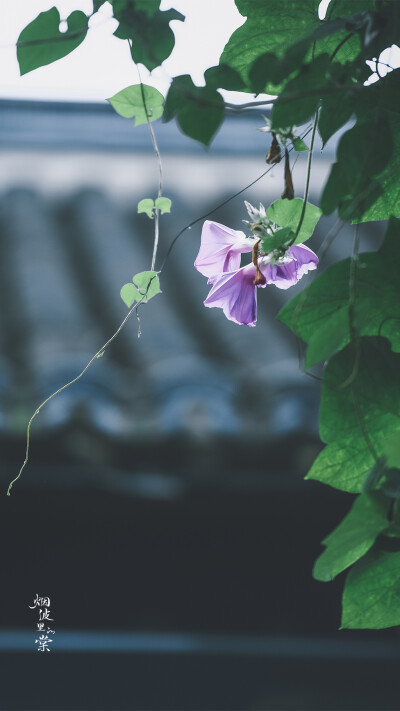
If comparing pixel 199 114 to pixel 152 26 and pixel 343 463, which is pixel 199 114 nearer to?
pixel 152 26

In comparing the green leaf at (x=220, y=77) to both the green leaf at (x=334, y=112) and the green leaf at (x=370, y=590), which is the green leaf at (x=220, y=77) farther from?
the green leaf at (x=370, y=590)

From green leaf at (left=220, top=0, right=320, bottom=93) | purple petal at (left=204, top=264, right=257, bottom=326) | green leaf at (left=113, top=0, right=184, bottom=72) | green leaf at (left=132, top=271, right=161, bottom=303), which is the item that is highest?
green leaf at (left=220, top=0, right=320, bottom=93)

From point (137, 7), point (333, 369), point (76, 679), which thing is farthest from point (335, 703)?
point (137, 7)

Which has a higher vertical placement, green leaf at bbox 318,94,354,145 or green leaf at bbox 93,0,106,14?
green leaf at bbox 93,0,106,14

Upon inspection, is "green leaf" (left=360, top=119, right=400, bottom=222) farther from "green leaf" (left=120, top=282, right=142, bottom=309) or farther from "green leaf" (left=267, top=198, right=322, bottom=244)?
"green leaf" (left=120, top=282, right=142, bottom=309)

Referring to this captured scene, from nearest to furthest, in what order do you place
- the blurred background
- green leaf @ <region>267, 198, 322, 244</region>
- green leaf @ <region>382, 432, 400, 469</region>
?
1. green leaf @ <region>382, 432, 400, 469</region>
2. green leaf @ <region>267, 198, 322, 244</region>
3. the blurred background

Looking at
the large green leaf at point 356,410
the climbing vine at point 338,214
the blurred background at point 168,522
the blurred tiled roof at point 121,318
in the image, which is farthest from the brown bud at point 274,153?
the blurred background at point 168,522

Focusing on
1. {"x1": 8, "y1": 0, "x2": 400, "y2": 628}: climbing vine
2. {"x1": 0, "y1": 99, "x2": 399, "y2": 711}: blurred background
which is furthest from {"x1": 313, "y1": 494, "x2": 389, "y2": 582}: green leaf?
{"x1": 0, "y1": 99, "x2": 399, "y2": 711}: blurred background
